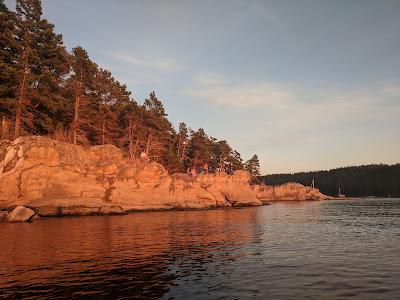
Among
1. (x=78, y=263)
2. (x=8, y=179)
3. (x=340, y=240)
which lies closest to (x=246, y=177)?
(x=8, y=179)

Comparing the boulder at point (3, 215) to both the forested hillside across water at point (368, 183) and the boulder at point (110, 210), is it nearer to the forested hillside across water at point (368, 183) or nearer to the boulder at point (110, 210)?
the boulder at point (110, 210)

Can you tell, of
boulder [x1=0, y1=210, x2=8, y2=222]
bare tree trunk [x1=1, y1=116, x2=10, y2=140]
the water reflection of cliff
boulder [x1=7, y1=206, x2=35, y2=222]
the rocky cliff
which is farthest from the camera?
bare tree trunk [x1=1, y1=116, x2=10, y2=140]

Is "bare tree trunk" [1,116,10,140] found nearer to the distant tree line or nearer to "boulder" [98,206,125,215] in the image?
the distant tree line

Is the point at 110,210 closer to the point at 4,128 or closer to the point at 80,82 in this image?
the point at 4,128

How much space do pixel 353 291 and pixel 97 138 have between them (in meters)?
65.8

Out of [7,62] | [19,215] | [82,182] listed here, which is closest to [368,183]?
[82,182]

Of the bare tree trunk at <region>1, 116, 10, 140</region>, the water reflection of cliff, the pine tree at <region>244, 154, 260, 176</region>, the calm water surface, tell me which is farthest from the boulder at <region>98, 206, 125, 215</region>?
the pine tree at <region>244, 154, 260, 176</region>

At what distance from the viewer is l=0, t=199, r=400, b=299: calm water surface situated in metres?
13.8

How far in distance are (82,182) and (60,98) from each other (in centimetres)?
1270

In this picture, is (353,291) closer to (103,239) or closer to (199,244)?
(199,244)

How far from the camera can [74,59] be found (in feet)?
206

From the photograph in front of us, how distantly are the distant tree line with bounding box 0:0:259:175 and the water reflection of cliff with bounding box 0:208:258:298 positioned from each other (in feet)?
74.9

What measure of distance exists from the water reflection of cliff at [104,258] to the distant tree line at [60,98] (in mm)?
22836

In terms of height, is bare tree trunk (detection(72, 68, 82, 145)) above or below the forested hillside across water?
above
